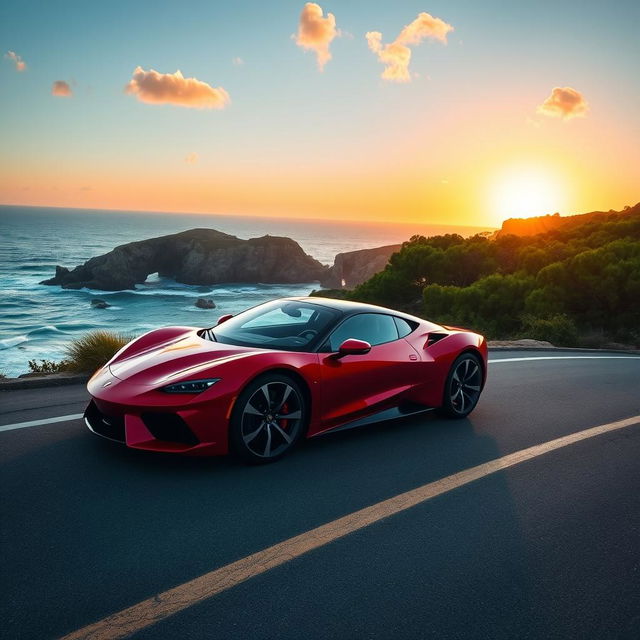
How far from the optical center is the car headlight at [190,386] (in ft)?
15.0

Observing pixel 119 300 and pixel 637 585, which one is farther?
pixel 119 300

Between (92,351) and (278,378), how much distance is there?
173 inches

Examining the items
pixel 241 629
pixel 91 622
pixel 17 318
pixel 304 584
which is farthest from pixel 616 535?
pixel 17 318

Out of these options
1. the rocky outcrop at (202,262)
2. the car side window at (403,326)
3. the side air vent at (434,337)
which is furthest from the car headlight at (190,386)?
the rocky outcrop at (202,262)

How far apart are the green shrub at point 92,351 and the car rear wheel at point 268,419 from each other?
393cm

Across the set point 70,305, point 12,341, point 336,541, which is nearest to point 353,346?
point 336,541

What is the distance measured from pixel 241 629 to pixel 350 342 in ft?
9.20

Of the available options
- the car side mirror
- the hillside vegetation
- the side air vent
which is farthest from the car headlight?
the hillside vegetation

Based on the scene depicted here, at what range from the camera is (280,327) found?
19.2 ft

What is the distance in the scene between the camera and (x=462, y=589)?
3227 millimetres

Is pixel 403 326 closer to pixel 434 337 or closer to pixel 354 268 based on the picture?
pixel 434 337

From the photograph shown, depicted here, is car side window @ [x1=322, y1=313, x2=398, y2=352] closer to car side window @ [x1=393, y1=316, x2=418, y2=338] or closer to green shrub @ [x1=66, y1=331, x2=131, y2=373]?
car side window @ [x1=393, y1=316, x2=418, y2=338]

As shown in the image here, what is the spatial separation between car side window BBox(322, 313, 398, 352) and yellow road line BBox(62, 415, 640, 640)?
1559 mm

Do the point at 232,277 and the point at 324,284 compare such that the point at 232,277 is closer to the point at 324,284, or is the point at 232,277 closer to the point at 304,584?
the point at 324,284
